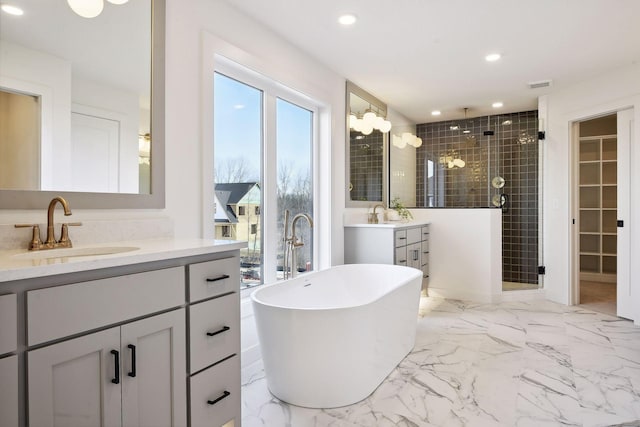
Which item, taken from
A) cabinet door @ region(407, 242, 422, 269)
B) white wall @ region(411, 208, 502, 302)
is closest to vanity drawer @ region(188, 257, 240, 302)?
cabinet door @ region(407, 242, 422, 269)

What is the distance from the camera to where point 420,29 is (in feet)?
9.38

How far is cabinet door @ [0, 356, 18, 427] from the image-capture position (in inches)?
37.4

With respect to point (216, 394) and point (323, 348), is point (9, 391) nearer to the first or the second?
point (216, 394)

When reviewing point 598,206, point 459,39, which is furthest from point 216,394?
point 598,206

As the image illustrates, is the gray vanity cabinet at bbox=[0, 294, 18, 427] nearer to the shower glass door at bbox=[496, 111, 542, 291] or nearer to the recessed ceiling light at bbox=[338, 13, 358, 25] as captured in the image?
the recessed ceiling light at bbox=[338, 13, 358, 25]

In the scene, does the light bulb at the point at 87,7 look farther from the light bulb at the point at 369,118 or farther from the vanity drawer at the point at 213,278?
the light bulb at the point at 369,118

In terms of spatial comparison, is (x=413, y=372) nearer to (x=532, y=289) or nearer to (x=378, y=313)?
(x=378, y=313)

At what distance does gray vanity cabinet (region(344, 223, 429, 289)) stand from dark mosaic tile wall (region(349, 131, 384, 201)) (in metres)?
0.45

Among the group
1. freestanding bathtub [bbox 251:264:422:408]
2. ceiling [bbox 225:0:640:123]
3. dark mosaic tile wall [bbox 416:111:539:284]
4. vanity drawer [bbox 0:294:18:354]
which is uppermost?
ceiling [bbox 225:0:640:123]

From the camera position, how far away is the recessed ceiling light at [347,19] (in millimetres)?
2645

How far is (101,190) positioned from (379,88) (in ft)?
10.5

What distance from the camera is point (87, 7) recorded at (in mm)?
1731

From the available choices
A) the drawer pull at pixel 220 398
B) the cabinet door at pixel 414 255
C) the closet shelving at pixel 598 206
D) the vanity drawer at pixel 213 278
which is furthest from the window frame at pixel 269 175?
the closet shelving at pixel 598 206

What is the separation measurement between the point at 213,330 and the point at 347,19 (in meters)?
2.20
